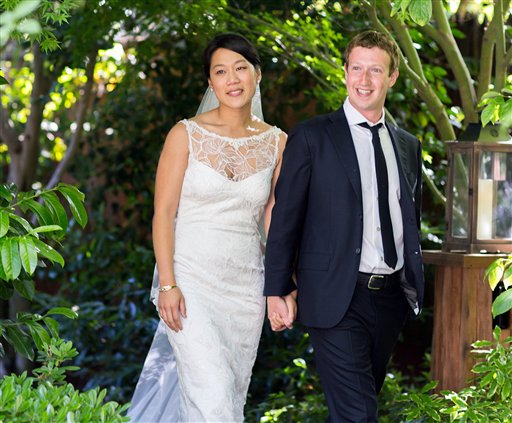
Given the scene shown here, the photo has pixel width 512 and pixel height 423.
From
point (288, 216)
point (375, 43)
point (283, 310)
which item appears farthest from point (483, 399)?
point (375, 43)

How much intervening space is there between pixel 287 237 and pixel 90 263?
16.6ft

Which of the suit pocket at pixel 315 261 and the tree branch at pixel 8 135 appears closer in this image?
the suit pocket at pixel 315 261

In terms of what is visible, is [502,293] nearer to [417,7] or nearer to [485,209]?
[485,209]

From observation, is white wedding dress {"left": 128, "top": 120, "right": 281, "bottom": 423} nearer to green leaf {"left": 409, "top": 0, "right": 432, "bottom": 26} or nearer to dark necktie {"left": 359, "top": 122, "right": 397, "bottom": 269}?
dark necktie {"left": 359, "top": 122, "right": 397, "bottom": 269}

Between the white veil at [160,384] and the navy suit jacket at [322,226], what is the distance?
911 mm

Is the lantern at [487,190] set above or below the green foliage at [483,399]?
above

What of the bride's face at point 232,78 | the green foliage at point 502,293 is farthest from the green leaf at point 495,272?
the bride's face at point 232,78

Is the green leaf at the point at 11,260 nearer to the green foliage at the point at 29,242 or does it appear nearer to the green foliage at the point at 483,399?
the green foliage at the point at 29,242

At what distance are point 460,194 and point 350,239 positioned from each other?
1044mm

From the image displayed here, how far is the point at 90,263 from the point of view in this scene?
843 centimetres

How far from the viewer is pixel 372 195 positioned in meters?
3.64

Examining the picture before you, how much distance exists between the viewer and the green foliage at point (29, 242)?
2627 millimetres

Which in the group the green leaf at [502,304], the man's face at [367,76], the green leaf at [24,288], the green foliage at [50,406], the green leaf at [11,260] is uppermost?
the man's face at [367,76]

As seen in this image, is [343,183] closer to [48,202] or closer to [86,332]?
[48,202]
